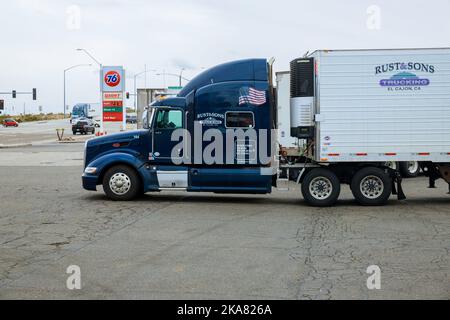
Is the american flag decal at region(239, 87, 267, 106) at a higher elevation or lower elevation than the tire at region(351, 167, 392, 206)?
higher

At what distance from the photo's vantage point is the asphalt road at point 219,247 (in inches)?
278

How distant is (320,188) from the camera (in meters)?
14.5

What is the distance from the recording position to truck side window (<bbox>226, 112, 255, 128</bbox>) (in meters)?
14.6

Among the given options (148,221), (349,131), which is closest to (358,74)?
(349,131)

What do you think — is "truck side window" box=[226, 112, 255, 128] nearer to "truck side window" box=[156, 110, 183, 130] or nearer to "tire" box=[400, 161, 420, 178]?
"truck side window" box=[156, 110, 183, 130]

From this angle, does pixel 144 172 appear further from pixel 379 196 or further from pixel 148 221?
pixel 379 196

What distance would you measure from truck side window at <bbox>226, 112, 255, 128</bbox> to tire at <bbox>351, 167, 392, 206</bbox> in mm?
2776

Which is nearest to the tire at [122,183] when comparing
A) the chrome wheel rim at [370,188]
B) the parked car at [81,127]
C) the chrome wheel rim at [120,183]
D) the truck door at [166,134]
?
the chrome wheel rim at [120,183]

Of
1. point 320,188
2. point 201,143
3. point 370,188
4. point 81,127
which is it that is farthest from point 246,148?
point 81,127

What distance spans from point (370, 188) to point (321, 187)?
1.14 meters

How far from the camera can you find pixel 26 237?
33.9ft

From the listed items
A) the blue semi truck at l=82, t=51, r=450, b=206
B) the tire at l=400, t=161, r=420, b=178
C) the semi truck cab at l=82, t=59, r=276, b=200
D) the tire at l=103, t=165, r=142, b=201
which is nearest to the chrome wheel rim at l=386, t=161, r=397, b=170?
the blue semi truck at l=82, t=51, r=450, b=206
